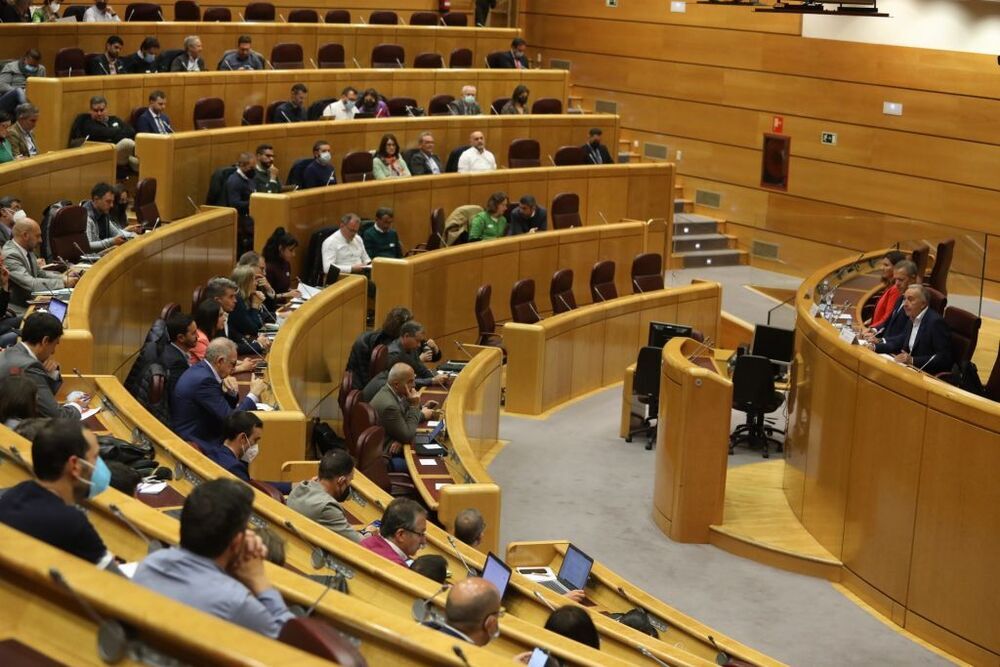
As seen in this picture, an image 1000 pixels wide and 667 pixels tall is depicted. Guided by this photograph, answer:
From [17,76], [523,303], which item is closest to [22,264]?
[17,76]

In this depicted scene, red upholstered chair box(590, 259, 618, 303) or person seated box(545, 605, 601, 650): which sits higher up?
person seated box(545, 605, 601, 650)

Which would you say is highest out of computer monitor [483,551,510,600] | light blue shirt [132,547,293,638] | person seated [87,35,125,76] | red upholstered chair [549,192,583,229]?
person seated [87,35,125,76]

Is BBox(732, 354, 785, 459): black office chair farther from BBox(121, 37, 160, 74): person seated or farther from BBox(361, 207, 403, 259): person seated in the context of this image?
BBox(121, 37, 160, 74): person seated

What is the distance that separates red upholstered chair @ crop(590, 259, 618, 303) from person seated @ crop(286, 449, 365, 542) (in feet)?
18.5

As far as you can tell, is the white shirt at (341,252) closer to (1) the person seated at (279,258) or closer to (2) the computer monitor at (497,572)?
(1) the person seated at (279,258)

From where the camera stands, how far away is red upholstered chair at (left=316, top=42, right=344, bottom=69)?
479 inches

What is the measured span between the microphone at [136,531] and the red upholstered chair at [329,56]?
9643 millimetres

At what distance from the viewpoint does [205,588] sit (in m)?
2.29

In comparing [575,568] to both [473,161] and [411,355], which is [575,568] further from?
[473,161]

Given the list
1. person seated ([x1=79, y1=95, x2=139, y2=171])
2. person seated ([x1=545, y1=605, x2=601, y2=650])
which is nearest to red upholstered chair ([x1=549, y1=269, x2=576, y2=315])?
person seated ([x1=79, y1=95, x2=139, y2=171])

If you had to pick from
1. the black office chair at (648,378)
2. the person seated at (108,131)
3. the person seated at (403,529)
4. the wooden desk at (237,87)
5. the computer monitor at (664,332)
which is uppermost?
the wooden desk at (237,87)

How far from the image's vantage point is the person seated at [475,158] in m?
10.9

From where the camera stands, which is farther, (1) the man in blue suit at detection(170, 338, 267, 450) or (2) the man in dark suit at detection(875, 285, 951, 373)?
(2) the man in dark suit at detection(875, 285, 951, 373)

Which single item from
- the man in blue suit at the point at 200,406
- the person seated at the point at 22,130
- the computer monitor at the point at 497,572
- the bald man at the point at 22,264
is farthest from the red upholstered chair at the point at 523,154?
the computer monitor at the point at 497,572
